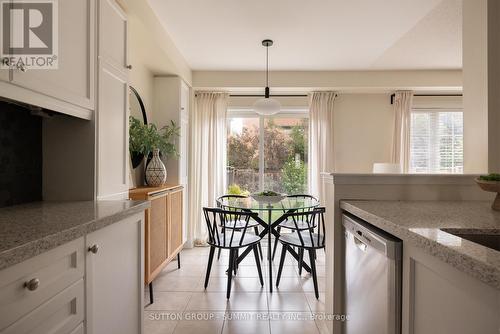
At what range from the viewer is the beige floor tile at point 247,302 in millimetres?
2289

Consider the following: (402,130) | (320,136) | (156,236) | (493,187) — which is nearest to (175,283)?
(156,236)

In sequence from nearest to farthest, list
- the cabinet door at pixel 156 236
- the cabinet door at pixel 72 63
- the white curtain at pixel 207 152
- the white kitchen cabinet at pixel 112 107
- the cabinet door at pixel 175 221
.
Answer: the cabinet door at pixel 72 63
the white kitchen cabinet at pixel 112 107
the cabinet door at pixel 156 236
the cabinet door at pixel 175 221
the white curtain at pixel 207 152

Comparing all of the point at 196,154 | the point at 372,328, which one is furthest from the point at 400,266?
the point at 196,154

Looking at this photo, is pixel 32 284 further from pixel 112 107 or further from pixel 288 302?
pixel 288 302

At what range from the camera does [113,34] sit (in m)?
1.74

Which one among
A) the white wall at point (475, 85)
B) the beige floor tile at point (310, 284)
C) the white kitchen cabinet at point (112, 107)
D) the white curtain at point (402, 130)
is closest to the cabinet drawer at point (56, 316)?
the white kitchen cabinet at point (112, 107)

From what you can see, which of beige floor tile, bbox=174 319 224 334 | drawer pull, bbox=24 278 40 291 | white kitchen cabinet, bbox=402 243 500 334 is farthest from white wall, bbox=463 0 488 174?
drawer pull, bbox=24 278 40 291

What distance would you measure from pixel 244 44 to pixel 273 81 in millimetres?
997

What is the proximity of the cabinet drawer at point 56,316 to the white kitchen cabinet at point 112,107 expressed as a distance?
0.73 meters

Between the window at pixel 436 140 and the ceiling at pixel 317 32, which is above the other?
the ceiling at pixel 317 32

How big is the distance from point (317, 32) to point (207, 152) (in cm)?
229

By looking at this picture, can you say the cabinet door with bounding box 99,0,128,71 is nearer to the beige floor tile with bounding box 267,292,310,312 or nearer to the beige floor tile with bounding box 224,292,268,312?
the beige floor tile with bounding box 224,292,268,312

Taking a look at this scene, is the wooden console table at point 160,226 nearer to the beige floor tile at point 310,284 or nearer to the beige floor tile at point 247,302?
the beige floor tile at point 247,302

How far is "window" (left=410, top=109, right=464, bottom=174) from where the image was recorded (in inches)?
174
